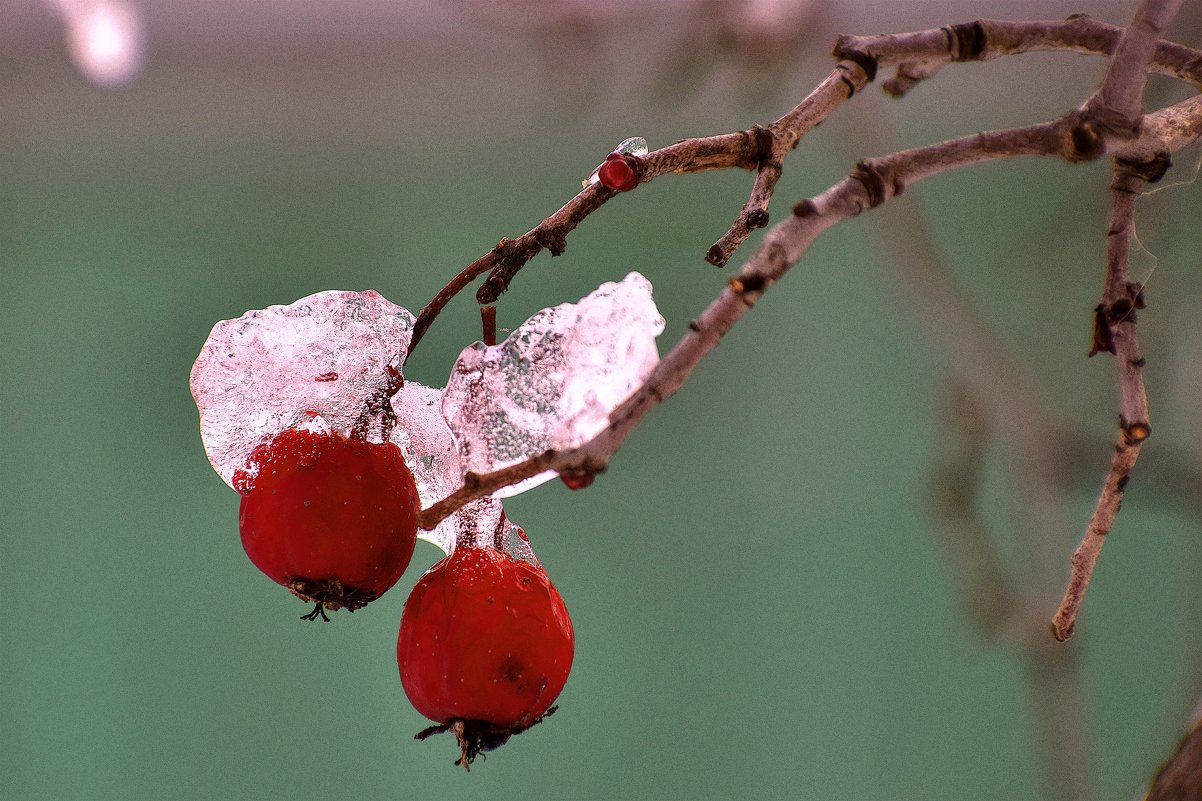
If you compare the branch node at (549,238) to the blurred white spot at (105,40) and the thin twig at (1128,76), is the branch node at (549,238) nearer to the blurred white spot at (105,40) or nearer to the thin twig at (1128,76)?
the thin twig at (1128,76)

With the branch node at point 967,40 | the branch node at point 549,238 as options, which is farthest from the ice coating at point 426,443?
the branch node at point 967,40

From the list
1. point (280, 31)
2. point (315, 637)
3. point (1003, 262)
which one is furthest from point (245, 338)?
point (1003, 262)

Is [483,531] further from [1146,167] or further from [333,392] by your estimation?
[1146,167]

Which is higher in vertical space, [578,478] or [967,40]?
[967,40]

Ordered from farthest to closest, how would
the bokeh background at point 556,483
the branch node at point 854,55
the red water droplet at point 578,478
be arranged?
1. the bokeh background at point 556,483
2. the branch node at point 854,55
3. the red water droplet at point 578,478

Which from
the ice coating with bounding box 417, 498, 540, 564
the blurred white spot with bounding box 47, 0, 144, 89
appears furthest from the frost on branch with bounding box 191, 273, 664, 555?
the blurred white spot with bounding box 47, 0, 144, 89

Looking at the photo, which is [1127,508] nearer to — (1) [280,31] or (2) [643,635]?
(2) [643,635]

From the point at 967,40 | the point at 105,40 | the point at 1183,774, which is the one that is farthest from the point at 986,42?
the point at 105,40
